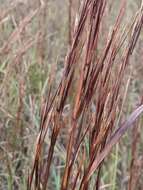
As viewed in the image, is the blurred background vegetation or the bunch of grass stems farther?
the blurred background vegetation

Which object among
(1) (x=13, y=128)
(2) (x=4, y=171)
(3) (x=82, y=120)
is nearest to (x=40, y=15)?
(1) (x=13, y=128)

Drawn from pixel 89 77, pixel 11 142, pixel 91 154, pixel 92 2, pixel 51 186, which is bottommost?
pixel 51 186

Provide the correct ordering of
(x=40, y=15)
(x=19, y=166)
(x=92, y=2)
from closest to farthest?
(x=92, y=2) < (x=19, y=166) < (x=40, y=15)

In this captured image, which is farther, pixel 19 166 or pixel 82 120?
pixel 19 166

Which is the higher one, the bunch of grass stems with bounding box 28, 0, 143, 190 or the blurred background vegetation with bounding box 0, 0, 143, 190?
the bunch of grass stems with bounding box 28, 0, 143, 190

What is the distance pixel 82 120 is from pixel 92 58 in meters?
0.10

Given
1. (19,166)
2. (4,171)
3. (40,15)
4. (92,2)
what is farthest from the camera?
(40,15)

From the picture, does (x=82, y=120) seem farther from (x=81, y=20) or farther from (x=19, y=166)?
(x=19, y=166)

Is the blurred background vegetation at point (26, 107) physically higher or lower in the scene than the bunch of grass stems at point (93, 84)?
lower

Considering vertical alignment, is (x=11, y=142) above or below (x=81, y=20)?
below

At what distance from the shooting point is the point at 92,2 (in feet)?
2.31

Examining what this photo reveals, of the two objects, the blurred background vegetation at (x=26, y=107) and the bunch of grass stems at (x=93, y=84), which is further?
the blurred background vegetation at (x=26, y=107)

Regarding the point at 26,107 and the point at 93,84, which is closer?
the point at 93,84

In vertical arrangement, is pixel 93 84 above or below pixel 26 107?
above
